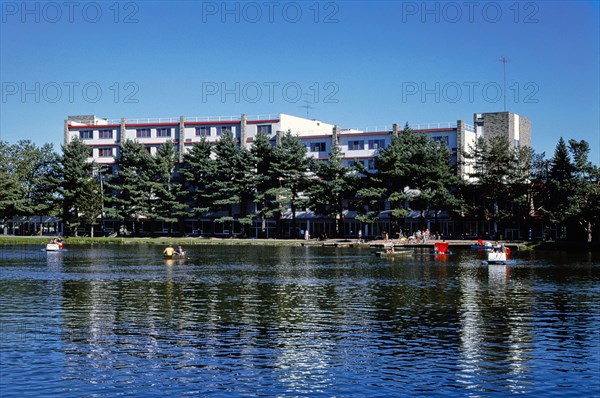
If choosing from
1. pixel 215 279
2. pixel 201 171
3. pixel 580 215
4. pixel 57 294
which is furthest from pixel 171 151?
pixel 57 294

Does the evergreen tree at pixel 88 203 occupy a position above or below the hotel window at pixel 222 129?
below

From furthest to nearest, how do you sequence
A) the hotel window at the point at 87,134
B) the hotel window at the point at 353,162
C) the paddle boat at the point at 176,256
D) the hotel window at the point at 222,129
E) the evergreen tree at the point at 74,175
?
the hotel window at the point at 87,134, the hotel window at the point at 222,129, the evergreen tree at the point at 74,175, the hotel window at the point at 353,162, the paddle boat at the point at 176,256

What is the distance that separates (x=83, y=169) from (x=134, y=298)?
334ft

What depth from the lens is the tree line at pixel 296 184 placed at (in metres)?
112

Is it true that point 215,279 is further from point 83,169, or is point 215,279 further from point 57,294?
point 83,169

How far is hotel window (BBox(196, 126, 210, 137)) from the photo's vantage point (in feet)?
478

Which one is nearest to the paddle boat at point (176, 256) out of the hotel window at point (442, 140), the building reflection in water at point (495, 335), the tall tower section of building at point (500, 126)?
the building reflection in water at point (495, 335)

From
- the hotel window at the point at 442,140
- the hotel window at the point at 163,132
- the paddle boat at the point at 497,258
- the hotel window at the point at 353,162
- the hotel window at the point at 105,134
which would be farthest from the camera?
the hotel window at the point at 105,134

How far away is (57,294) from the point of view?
46.6m

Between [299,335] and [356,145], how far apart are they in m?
106

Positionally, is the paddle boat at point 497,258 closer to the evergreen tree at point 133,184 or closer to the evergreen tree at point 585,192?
the evergreen tree at point 585,192

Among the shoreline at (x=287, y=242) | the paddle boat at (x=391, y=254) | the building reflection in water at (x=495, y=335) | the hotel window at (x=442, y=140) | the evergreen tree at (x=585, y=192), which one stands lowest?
the building reflection in water at (x=495, y=335)

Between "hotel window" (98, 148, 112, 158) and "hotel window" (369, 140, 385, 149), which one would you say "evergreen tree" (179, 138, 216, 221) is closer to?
"hotel window" (98, 148, 112, 158)

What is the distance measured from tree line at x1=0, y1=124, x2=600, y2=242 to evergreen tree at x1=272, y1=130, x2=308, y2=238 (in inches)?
8.3
